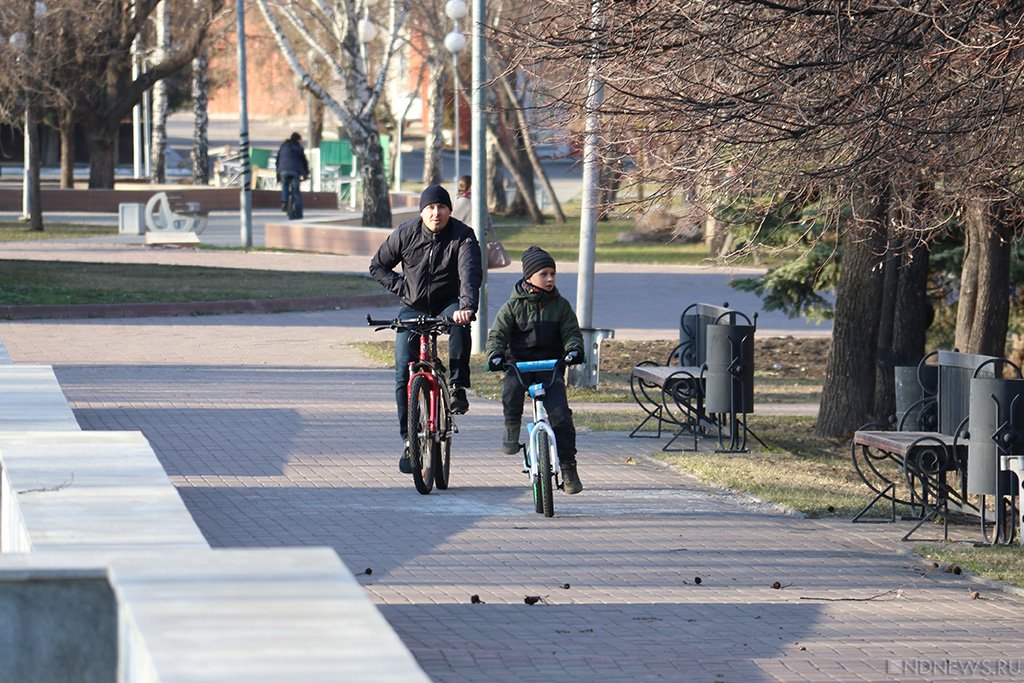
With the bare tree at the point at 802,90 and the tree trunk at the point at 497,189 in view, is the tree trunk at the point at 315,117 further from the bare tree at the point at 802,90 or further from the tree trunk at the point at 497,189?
the bare tree at the point at 802,90

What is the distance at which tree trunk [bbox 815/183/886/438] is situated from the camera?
1265cm

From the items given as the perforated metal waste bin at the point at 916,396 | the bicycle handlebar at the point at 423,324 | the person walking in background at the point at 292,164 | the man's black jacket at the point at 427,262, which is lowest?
the perforated metal waste bin at the point at 916,396

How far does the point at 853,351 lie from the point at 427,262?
465cm

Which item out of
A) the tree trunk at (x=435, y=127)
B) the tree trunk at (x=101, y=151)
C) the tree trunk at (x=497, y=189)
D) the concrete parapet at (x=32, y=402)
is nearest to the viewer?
the concrete parapet at (x=32, y=402)

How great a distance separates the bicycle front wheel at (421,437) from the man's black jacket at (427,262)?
60 cm

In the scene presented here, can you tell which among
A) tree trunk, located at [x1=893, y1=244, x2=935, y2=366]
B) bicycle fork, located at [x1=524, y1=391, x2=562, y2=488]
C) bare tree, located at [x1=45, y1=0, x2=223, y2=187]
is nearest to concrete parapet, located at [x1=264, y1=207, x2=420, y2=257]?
bare tree, located at [x1=45, y1=0, x2=223, y2=187]

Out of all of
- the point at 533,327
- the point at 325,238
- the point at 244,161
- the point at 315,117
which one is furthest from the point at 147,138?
the point at 533,327

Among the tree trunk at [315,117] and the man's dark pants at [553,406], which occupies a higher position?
the tree trunk at [315,117]

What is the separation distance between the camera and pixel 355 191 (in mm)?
47438

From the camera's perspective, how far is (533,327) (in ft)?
29.3

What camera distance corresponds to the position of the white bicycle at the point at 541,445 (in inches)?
340

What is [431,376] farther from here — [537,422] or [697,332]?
[697,332]

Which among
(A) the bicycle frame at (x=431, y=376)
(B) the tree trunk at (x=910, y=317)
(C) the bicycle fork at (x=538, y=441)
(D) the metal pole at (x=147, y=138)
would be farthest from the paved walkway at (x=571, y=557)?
(D) the metal pole at (x=147, y=138)

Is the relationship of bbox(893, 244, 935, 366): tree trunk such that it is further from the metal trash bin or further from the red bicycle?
the red bicycle
